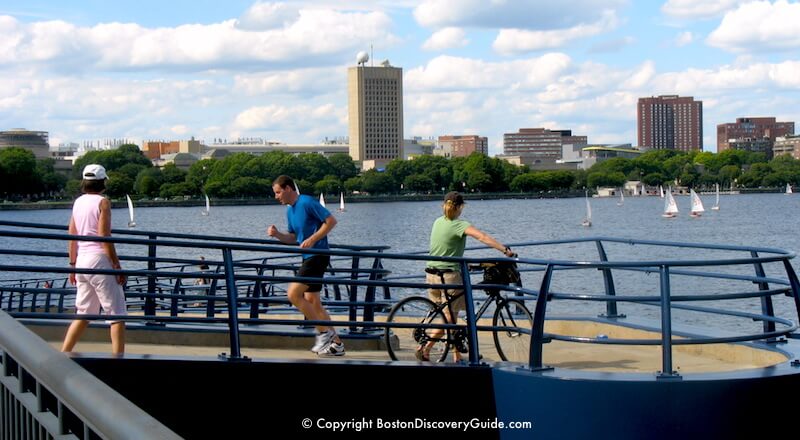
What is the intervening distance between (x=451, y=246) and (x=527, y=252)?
211ft

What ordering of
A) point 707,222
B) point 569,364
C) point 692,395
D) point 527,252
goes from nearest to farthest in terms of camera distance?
point 692,395, point 569,364, point 527,252, point 707,222

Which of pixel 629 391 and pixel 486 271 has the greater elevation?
pixel 486 271

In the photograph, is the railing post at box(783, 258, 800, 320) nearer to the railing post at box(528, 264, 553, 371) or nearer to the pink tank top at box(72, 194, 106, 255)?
the railing post at box(528, 264, 553, 371)

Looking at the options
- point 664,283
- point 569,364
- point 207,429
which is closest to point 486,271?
point 569,364

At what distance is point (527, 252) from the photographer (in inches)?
2926

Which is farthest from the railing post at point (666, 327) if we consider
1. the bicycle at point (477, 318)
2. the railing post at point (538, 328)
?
the bicycle at point (477, 318)

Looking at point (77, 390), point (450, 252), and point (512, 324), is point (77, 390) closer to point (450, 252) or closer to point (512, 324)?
point (450, 252)

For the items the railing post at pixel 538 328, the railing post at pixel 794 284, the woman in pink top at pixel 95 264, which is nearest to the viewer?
the railing post at pixel 538 328

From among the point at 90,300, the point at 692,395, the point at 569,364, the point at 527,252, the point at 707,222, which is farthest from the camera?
the point at 707,222

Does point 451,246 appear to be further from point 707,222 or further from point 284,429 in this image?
point 707,222

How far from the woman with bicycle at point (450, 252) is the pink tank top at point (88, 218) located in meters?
2.90

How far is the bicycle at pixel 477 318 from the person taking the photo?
10.2 metres

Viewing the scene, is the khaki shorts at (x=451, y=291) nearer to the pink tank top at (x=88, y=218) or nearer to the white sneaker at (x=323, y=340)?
the white sneaker at (x=323, y=340)

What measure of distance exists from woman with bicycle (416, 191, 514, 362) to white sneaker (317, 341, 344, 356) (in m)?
0.70
